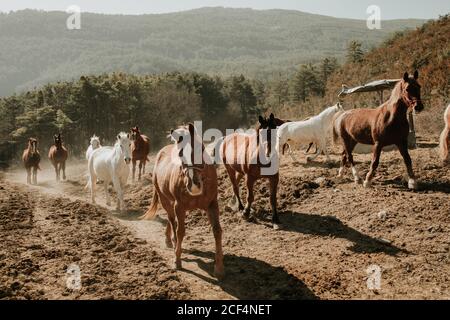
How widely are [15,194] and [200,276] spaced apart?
32.6 feet

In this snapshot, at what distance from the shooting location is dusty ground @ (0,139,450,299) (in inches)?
227

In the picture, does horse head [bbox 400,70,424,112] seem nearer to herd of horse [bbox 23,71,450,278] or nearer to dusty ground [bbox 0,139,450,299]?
herd of horse [bbox 23,71,450,278]

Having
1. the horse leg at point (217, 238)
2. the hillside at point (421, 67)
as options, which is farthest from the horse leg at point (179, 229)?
the hillside at point (421, 67)

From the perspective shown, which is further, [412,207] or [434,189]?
[434,189]

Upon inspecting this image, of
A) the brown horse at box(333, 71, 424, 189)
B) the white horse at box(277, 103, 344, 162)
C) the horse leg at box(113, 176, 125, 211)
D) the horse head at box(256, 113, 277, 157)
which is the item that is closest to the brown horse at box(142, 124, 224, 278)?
the horse head at box(256, 113, 277, 157)

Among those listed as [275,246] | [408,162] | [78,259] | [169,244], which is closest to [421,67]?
[408,162]

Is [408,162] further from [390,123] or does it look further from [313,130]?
[313,130]

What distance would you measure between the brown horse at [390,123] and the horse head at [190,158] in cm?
503

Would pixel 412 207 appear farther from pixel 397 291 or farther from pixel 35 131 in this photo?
pixel 35 131

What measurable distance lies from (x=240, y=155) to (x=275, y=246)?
2.52 meters

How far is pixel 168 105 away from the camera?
49.9 m

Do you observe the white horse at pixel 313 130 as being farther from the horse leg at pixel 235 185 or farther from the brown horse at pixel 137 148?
the brown horse at pixel 137 148

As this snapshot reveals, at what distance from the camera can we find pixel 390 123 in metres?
8.89
